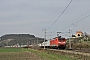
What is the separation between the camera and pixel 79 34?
12494 cm

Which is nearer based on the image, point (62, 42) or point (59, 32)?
point (62, 42)

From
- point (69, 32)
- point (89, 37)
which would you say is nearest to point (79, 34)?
point (89, 37)

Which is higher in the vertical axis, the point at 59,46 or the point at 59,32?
the point at 59,32

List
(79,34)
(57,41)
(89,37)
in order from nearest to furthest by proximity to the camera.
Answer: (57,41)
(89,37)
(79,34)

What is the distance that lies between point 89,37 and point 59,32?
3641cm

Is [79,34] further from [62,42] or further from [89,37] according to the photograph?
[62,42]

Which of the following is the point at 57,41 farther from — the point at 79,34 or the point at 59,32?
the point at 79,34

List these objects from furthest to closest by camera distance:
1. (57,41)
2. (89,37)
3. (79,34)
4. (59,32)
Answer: (79,34) < (89,37) < (59,32) < (57,41)

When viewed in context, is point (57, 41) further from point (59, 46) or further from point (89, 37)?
point (89, 37)

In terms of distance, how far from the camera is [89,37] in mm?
95562

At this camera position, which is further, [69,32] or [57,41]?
[69,32]

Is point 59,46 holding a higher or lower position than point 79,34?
lower

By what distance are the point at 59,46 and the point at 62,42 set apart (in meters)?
1.82

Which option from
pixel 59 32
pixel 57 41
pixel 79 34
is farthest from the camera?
pixel 79 34
